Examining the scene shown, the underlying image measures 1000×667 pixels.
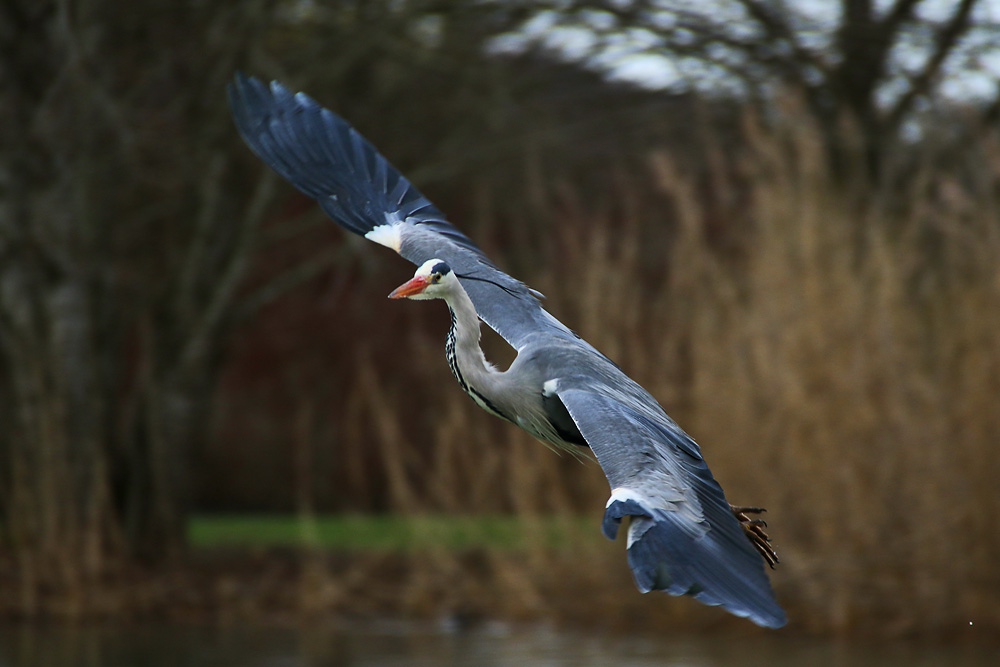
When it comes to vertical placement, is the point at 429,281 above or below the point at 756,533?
above

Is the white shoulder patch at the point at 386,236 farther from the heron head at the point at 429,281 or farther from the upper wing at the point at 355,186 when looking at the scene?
the heron head at the point at 429,281

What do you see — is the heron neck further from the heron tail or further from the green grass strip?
the green grass strip

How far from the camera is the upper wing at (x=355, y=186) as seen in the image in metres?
4.95

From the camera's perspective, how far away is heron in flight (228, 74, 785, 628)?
3281mm

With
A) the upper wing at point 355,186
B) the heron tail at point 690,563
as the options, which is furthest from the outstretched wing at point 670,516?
the upper wing at point 355,186

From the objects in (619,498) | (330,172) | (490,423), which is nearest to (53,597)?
(490,423)

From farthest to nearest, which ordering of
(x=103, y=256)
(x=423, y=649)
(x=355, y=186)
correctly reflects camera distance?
(x=103, y=256) < (x=423, y=649) < (x=355, y=186)

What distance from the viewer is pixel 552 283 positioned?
9398 millimetres

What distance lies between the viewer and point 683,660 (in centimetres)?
747

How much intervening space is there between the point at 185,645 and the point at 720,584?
19.5 feet

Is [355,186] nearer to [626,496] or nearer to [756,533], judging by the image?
[756,533]

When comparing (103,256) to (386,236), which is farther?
(103,256)

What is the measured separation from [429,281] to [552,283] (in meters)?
4.91

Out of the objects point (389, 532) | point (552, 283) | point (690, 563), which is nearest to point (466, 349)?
point (690, 563)
